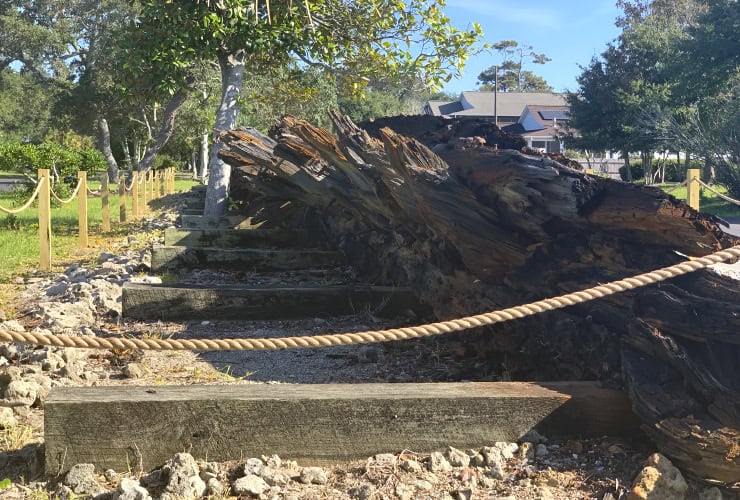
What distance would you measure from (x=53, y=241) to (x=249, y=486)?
10738mm

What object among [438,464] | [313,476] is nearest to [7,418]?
[313,476]

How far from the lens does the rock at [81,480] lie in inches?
113

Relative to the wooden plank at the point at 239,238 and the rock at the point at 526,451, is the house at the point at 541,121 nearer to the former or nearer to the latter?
the wooden plank at the point at 239,238

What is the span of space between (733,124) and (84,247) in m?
23.2

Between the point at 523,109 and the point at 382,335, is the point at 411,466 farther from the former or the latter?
the point at 523,109

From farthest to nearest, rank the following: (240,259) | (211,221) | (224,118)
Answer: (224,118) → (211,221) → (240,259)

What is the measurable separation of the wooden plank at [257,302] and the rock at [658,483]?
10.6 feet

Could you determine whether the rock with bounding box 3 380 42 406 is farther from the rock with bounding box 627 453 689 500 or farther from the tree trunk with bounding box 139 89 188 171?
the tree trunk with bounding box 139 89 188 171

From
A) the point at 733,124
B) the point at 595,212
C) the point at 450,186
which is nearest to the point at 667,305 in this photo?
the point at 595,212

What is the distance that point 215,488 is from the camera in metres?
2.87

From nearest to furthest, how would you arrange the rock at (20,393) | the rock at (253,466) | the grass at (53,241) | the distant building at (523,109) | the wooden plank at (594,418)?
the rock at (253,466)
the wooden plank at (594,418)
the rock at (20,393)
the grass at (53,241)
the distant building at (523,109)

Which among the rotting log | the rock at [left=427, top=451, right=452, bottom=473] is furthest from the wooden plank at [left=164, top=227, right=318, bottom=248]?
the rock at [left=427, top=451, right=452, bottom=473]

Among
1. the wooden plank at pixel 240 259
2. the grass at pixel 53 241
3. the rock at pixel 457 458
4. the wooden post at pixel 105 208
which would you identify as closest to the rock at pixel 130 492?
the rock at pixel 457 458

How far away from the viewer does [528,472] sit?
304cm
